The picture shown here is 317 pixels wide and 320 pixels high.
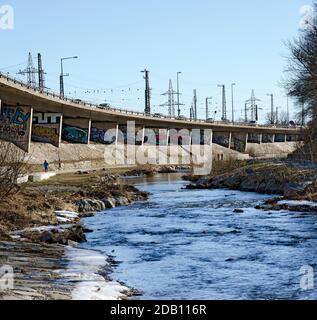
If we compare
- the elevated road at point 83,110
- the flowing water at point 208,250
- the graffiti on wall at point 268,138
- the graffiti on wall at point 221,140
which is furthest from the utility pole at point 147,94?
the flowing water at point 208,250

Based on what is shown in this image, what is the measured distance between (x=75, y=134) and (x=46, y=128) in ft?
40.0

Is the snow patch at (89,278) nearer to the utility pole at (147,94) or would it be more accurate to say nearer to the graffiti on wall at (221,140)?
the utility pole at (147,94)

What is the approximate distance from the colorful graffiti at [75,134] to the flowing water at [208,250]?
6215cm

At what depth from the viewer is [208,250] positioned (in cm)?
1950

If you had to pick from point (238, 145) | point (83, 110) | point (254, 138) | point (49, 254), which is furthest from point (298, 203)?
point (254, 138)

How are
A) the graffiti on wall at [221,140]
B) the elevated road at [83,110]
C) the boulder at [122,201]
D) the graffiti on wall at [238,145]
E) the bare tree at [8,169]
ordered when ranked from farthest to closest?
1. the graffiti on wall at [238,145]
2. the graffiti on wall at [221,140]
3. the elevated road at [83,110]
4. the boulder at [122,201]
5. the bare tree at [8,169]

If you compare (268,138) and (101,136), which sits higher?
(268,138)

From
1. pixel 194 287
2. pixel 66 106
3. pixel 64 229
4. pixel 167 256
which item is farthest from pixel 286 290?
pixel 66 106

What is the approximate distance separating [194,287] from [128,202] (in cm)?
2507

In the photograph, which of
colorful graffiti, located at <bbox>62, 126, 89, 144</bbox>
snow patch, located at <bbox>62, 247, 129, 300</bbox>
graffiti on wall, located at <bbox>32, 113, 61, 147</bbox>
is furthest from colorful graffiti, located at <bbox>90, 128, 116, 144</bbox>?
snow patch, located at <bbox>62, 247, 129, 300</bbox>

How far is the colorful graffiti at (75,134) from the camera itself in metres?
94.9

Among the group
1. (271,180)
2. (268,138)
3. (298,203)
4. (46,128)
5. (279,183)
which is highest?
(268,138)

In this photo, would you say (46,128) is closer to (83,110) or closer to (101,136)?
(83,110)

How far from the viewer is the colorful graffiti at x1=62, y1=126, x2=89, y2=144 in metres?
94.9
